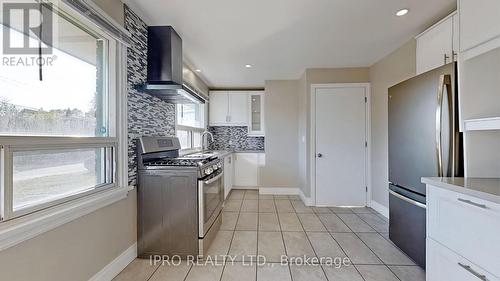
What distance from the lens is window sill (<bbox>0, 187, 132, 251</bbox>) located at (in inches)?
47.0

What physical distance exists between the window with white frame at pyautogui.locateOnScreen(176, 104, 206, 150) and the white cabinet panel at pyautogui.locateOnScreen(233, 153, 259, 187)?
93 cm

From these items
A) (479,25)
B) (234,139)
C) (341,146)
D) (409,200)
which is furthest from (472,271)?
(234,139)

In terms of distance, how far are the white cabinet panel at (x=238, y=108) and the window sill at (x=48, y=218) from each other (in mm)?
3838

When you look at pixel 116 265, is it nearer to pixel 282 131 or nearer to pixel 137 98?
pixel 137 98

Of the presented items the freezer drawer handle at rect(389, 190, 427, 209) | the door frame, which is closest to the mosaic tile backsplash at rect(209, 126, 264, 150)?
the door frame

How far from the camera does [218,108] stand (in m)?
5.71

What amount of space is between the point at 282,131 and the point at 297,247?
272 centimetres

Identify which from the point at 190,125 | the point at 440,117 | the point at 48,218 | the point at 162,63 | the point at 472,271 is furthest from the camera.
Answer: the point at 190,125

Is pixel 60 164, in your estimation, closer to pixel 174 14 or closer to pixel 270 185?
pixel 174 14

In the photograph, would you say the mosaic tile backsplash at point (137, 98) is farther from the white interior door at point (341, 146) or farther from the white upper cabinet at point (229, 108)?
the white upper cabinet at point (229, 108)

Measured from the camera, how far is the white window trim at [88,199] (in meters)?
1.23

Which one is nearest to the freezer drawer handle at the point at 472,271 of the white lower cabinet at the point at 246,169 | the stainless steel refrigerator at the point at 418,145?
the stainless steel refrigerator at the point at 418,145

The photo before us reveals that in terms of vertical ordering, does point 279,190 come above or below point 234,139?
below

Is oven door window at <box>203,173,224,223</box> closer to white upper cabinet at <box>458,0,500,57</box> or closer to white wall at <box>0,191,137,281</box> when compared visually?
white wall at <box>0,191,137,281</box>
